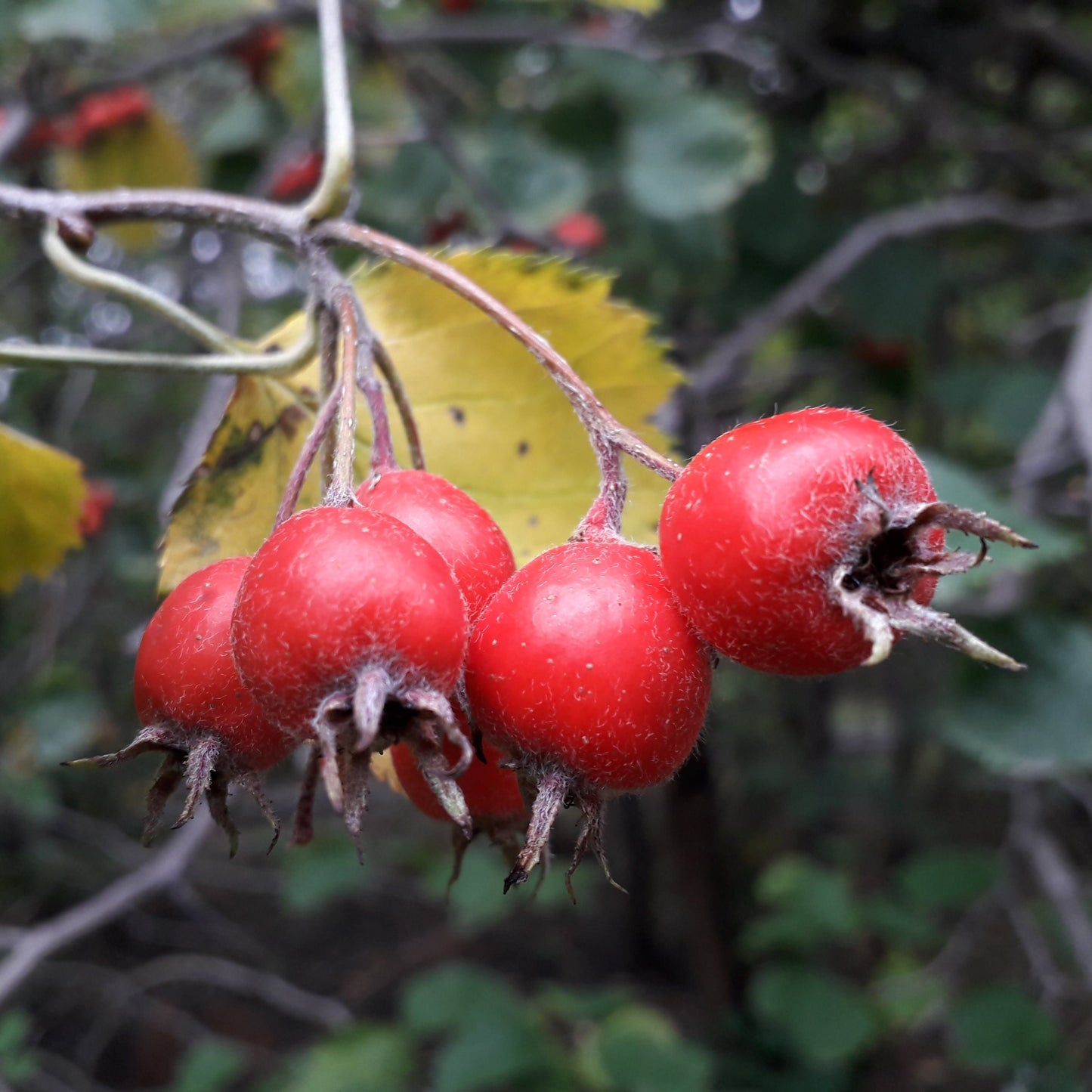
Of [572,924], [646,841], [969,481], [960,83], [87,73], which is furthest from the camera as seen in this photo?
[572,924]

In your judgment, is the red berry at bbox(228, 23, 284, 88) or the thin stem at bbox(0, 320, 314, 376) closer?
the thin stem at bbox(0, 320, 314, 376)

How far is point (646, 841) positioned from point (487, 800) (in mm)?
4434

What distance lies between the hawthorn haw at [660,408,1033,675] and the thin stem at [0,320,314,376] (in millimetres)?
427

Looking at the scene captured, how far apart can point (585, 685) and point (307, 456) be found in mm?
267

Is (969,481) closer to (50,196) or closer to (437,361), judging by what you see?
(437,361)

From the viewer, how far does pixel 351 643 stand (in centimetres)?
55

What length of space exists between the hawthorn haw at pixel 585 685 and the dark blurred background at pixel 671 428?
2.63 feet

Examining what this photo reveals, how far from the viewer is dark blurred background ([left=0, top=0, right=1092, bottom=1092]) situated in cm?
217

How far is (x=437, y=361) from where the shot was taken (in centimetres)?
97

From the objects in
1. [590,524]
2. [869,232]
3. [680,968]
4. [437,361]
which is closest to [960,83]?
[869,232]

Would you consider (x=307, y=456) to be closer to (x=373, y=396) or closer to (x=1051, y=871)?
(x=373, y=396)

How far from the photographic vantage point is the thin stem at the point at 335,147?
2.67 ft

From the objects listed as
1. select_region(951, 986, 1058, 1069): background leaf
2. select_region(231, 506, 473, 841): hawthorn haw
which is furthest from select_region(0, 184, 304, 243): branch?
select_region(951, 986, 1058, 1069): background leaf

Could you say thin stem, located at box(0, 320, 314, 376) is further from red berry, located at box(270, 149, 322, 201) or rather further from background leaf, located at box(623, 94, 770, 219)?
red berry, located at box(270, 149, 322, 201)
